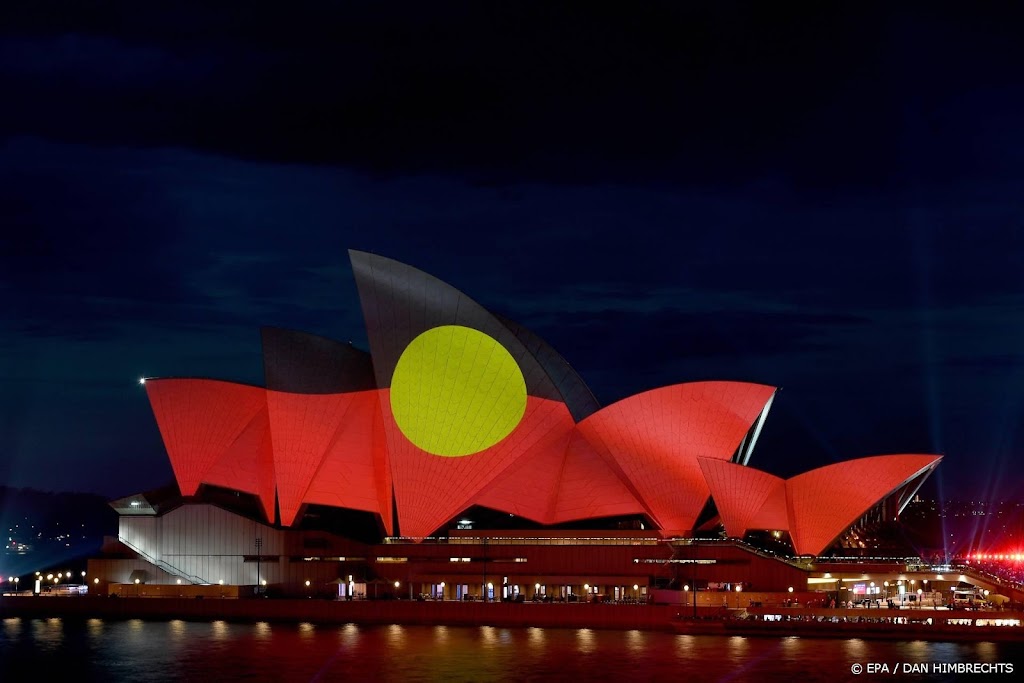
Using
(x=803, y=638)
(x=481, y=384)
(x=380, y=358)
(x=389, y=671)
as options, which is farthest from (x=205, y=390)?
(x=803, y=638)

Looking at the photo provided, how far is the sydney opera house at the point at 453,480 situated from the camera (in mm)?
58750

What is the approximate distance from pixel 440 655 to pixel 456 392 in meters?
17.4

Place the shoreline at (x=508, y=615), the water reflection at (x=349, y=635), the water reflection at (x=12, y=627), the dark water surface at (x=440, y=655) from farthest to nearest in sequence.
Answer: the water reflection at (x=12, y=627)
the shoreline at (x=508, y=615)
the water reflection at (x=349, y=635)
the dark water surface at (x=440, y=655)

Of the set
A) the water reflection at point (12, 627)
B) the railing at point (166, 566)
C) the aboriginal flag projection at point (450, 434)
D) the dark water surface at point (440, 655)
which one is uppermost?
the aboriginal flag projection at point (450, 434)

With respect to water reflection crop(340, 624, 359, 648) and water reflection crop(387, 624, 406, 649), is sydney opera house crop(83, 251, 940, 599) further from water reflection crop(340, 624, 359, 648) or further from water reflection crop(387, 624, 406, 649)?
water reflection crop(340, 624, 359, 648)

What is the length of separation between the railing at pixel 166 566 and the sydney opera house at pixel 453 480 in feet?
0.33

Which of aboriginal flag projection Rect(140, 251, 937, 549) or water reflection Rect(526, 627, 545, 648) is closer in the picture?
water reflection Rect(526, 627, 545, 648)

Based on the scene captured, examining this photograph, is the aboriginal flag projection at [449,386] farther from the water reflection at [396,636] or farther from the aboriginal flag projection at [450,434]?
the water reflection at [396,636]

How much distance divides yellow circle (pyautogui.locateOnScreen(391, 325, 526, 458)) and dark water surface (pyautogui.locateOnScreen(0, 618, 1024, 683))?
30.8 feet

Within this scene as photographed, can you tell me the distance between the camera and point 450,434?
61.1 m

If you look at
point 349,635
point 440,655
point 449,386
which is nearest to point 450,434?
point 449,386

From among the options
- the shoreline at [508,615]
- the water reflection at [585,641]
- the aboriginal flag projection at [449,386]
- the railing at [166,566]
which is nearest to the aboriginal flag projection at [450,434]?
the aboriginal flag projection at [449,386]

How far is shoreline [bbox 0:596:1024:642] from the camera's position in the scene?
168ft

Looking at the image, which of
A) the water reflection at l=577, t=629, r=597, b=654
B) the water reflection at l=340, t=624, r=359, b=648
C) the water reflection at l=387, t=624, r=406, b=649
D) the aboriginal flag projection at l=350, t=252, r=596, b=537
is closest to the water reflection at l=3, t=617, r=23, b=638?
the water reflection at l=340, t=624, r=359, b=648
